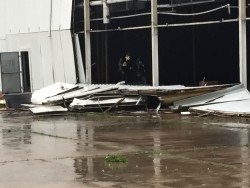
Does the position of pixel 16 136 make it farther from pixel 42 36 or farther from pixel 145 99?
pixel 42 36

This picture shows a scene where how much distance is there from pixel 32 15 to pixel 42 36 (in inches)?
49.0

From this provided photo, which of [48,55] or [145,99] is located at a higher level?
[48,55]

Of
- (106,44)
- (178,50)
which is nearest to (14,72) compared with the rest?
(106,44)

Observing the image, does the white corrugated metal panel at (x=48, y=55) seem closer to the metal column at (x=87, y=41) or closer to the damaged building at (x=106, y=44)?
the damaged building at (x=106, y=44)

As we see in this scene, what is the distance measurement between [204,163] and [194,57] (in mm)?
16469

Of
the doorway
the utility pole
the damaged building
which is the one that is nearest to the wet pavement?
the utility pole

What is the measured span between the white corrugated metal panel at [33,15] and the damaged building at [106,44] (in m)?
0.04

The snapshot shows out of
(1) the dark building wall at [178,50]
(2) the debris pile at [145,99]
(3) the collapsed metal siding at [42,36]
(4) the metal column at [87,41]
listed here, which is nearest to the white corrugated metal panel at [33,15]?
(3) the collapsed metal siding at [42,36]

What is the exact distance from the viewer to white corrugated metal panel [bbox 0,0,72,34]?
24.0 metres

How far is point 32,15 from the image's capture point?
85.3 feet

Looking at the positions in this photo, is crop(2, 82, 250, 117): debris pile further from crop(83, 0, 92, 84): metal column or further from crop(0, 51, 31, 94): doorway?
crop(0, 51, 31, 94): doorway

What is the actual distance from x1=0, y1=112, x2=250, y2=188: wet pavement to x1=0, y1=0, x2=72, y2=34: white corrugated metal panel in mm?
7484

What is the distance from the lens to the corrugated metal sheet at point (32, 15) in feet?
78.9

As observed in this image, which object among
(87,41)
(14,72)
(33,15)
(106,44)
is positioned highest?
(33,15)
